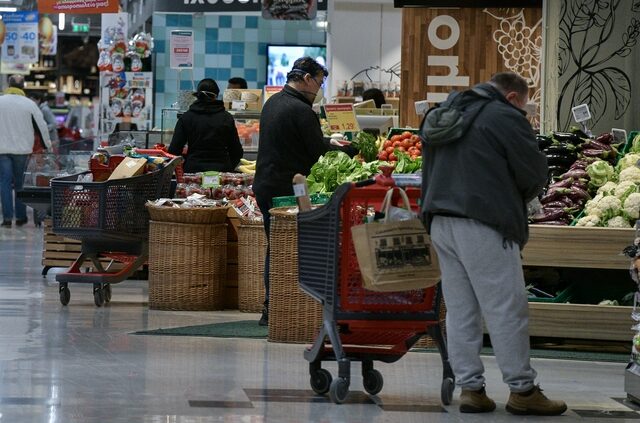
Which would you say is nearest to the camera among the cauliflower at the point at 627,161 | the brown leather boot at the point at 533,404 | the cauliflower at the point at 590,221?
the brown leather boot at the point at 533,404

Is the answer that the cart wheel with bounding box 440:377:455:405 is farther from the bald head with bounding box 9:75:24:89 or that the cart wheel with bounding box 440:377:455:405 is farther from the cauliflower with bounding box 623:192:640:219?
the bald head with bounding box 9:75:24:89

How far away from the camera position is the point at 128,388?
20.1 ft

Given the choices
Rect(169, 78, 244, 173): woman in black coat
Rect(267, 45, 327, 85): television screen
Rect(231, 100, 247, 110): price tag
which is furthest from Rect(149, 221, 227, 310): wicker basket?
Rect(267, 45, 327, 85): television screen

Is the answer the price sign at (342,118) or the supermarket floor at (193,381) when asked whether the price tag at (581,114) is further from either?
the price sign at (342,118)

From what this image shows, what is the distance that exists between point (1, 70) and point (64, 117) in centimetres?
285

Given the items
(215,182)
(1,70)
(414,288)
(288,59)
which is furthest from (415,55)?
(1,70)

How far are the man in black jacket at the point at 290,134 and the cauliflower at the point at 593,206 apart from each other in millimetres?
1663

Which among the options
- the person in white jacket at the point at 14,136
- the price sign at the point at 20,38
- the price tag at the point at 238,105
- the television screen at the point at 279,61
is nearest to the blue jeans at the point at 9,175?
the person in white jacket at the point at 14,136

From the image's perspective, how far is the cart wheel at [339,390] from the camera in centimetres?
585

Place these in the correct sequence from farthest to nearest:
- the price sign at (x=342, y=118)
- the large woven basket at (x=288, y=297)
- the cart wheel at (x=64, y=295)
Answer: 1. the price sign at (x=342, y=118)
2. the cart wheel at (x=64, y=295)
3. the large woven basket at (x=288, y=297)

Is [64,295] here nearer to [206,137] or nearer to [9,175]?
[206,137]

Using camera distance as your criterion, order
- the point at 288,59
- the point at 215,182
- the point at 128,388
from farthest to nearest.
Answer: the point at 288,59 → the point at 215,182 → the point at 128,388

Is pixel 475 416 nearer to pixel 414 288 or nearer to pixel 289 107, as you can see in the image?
pixel 414 288

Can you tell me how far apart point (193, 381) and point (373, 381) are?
34.8 inches
